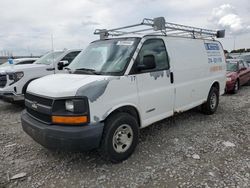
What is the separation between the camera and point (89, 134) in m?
3.21

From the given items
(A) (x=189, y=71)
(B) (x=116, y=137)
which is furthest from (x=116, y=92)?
(A) (x=189, y=71)

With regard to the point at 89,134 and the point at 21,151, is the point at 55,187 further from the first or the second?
the point at 21,151

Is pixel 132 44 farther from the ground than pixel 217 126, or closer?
farther from the ground

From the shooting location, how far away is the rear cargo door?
4035 mm

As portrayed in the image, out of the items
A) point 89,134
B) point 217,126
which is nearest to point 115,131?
point 89,134

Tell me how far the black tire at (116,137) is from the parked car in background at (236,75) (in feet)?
23.7

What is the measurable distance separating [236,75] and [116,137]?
844 cm

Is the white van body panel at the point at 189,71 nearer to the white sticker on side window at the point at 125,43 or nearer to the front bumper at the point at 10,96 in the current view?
the white sticker on side window at the point at 125,43

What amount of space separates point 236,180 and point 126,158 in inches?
65.9

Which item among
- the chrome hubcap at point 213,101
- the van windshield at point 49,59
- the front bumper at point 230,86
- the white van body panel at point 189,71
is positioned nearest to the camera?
the white van body panel at point 189,71

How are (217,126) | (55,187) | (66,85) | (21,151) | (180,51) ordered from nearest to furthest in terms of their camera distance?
(55,187)
(66,85)
(21,151)
(180,51)
(217,126)

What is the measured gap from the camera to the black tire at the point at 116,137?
3.48m

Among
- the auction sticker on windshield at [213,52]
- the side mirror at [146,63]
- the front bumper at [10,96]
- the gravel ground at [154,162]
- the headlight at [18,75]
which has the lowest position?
the gravel ground at [154,162]

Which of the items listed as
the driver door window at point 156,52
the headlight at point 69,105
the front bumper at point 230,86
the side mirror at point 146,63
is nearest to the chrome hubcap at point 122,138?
the headlight at point 69,105
